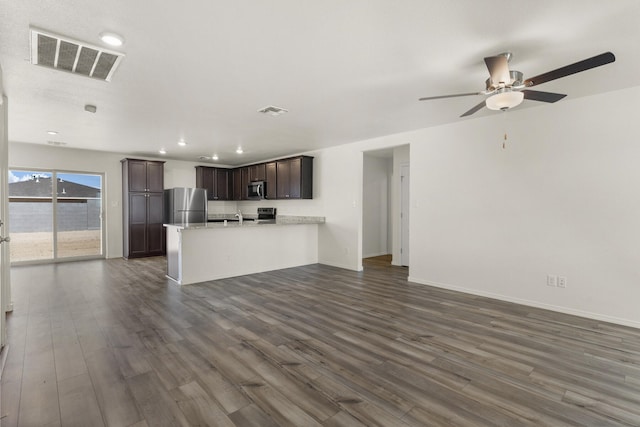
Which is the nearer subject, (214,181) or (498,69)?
(498,69)

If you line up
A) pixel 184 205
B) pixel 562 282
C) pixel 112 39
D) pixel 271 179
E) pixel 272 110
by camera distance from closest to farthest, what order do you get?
pixel 112 39, pixel 562 282, pixel 272 110, pixel 271 179, pixel 184 205

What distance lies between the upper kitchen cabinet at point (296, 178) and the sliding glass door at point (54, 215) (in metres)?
4.39

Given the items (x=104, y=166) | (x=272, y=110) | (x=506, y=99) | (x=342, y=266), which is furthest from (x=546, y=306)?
(x=104, y=166)

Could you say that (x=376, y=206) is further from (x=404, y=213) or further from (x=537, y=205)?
(x=537, y=205)

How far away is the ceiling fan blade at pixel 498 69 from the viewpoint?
2.27 m

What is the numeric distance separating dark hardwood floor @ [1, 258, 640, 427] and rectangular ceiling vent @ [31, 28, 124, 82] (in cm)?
248

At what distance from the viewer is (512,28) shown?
214 centimetres

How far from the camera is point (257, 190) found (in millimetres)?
7805

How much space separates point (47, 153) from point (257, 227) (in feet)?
16.5

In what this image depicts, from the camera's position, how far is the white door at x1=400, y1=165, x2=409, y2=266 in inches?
257

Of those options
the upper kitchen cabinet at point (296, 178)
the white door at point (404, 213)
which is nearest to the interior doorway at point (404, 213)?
the white door at point (404, 213)

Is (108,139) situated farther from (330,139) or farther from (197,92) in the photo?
(330,139)

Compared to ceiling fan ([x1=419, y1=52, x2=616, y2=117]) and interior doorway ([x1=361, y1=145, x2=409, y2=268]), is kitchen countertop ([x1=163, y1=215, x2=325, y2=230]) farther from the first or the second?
ceiling fan ([x1=419, y1=52, x2=616, y2=117])

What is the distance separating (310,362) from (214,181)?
7301 millimetres
